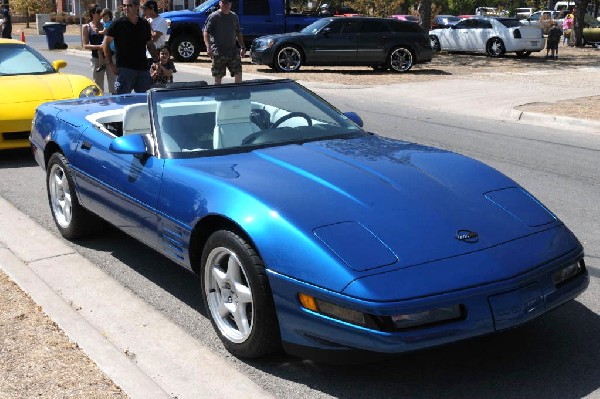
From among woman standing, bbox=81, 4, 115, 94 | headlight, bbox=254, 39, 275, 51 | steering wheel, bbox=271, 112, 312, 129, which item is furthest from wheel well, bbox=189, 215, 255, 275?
headlight, bbox=254, 39, 275, 51

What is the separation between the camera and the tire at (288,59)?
22.0 meters

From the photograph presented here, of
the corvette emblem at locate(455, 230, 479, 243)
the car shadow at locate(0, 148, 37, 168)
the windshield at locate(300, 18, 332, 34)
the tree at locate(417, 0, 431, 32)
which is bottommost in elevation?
the car shadow at locate(0, 148, 37, 168)

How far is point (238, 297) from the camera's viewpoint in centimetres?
405

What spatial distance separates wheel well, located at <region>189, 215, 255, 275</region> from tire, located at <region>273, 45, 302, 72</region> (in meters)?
18.0

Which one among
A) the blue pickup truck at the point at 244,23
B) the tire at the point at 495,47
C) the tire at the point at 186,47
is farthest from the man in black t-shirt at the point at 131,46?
the tire at the point at 495,47

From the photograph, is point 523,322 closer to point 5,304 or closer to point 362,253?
point 362,253

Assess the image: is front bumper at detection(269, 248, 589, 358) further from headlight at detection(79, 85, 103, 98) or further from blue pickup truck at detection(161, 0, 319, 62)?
blue pickup truck at detection(161, 0, 319, 62)

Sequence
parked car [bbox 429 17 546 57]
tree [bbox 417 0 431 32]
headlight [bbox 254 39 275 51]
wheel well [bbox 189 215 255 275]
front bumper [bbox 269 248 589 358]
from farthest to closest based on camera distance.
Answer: tree [bbox 417 0 431 32] < parked car [bbox 429 17 546 57] < headlight [bbox 254 39 275 51] < wheel well [bbox 189 215 255 275] < front bumper [bbox 269 248 589 358]

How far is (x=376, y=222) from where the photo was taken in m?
3.86

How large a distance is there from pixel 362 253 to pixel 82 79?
767 cm

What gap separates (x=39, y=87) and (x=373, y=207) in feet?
23.3

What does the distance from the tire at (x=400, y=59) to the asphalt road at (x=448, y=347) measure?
1421 centimetres

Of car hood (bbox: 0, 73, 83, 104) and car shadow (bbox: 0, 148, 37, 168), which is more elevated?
car hood (bbox: 0, 73, 83, 104)

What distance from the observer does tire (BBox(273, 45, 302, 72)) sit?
72.2 feet
